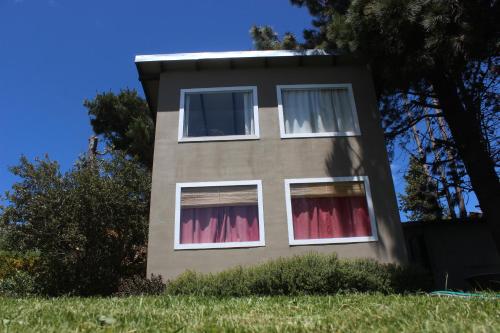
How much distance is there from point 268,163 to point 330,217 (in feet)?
6.78

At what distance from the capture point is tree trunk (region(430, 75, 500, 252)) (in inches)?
364

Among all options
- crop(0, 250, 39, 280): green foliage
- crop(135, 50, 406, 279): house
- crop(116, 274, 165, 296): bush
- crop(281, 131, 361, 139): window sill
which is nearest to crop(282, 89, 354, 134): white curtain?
crop(135, 50, 406, 279): house

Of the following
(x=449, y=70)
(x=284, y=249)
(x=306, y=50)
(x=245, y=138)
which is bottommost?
(x=284, y=249)

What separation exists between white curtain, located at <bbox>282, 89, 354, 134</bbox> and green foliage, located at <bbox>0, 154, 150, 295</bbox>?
5919mm

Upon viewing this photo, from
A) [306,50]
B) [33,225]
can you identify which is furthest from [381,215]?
[33,225]

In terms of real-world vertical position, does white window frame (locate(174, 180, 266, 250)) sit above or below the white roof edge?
below

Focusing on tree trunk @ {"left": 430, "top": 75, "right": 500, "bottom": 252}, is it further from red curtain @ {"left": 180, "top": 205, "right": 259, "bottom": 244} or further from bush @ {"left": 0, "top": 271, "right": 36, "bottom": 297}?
bush @ {"left": 0, "top": 271, "right": 36, "bottom": 297}

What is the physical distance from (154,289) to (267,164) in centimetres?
406

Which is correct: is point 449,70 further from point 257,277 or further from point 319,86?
point 257,277

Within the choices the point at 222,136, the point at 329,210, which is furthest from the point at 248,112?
the point at 329,210

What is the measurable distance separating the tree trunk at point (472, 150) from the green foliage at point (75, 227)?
9546 millimetres

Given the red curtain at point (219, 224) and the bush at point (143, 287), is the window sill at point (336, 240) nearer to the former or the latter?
the red curtain at point (219, 224)

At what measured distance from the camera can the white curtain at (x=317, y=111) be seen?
36.3ft

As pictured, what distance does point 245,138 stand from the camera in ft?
35.0
